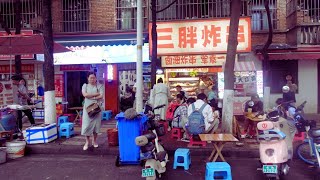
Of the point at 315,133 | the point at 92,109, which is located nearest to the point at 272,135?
the point at 315,133

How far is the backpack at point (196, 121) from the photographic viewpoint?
8.28m

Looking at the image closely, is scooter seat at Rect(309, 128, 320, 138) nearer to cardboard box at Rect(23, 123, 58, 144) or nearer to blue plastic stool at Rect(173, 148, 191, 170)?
blue plastic stool at Rect(173, 148, 191, 170)

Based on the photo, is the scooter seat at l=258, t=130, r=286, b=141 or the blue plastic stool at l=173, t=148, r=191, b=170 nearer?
the scooter seat at l=258, t=130, r=286, b=141

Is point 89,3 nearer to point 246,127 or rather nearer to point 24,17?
point 24,17

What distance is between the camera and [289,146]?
6609mm

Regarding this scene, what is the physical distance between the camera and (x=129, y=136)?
7.60 meters

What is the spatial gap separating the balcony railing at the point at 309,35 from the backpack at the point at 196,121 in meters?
8.57

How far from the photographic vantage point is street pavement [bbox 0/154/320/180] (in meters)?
6.91

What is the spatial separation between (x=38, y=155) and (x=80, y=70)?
8355mm

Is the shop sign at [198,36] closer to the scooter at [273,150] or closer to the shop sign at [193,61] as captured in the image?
the shop sign at [193,61]

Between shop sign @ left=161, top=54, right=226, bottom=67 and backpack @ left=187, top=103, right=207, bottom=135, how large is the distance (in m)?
7.53

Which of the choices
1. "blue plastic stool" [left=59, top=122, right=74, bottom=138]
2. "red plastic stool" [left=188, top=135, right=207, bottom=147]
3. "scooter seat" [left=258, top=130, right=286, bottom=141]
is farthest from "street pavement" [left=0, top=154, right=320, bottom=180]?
"blue plastic stool" [left=59, top=122, right=74, bottom=138]

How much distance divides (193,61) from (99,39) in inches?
179

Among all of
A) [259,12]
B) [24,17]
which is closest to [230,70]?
[259,12]
